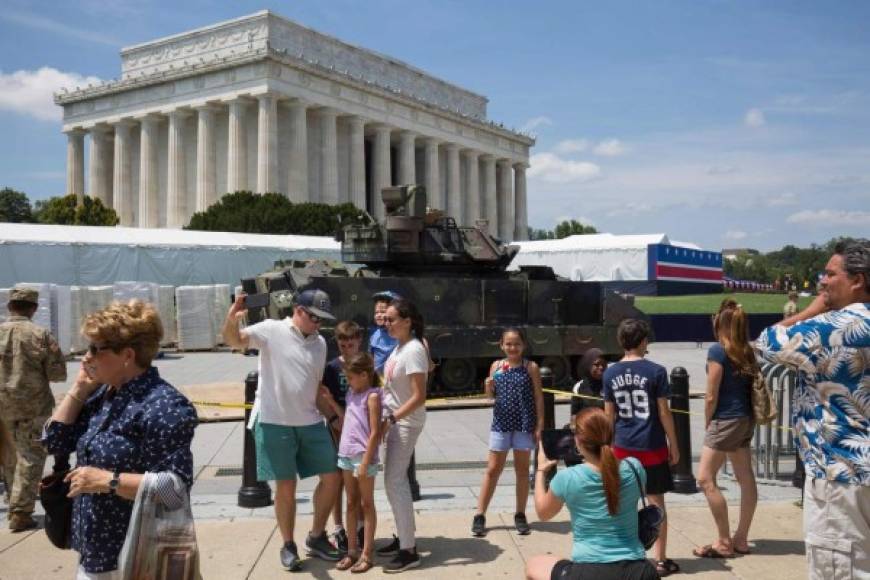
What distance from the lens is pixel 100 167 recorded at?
74.0m

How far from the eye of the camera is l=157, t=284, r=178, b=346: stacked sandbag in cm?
2703

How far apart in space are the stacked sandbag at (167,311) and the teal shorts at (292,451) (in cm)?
2239

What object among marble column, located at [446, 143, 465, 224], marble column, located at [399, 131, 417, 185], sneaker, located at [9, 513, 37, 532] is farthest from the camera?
marble column, located at [446, 143, 465, 224]

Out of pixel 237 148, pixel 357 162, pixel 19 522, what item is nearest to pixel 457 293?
pixel 19 522

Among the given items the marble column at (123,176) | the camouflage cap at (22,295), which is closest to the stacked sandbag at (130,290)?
the camouflage cap at (22,295)

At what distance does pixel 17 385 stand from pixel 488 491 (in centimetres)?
393

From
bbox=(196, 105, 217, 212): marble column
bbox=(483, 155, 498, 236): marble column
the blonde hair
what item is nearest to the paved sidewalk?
the blonde hair

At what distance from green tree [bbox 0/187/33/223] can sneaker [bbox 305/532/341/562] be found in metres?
85.8

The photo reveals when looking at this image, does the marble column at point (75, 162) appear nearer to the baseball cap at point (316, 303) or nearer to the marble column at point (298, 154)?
the marble column at point (298, 154)

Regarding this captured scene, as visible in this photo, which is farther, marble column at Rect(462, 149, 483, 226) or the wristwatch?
marble column at Rect(462, 149, 483, 226)

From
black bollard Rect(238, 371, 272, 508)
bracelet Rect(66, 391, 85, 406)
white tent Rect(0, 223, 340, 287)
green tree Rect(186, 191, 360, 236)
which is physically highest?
green tree Rect(186, 191, 360, 236)

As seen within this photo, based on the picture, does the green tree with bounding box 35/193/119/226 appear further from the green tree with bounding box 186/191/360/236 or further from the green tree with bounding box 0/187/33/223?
the green tree with bounding box 0/187/33/223

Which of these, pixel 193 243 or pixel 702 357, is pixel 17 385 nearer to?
pixel 702 357

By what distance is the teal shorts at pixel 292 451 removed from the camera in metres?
5.65
